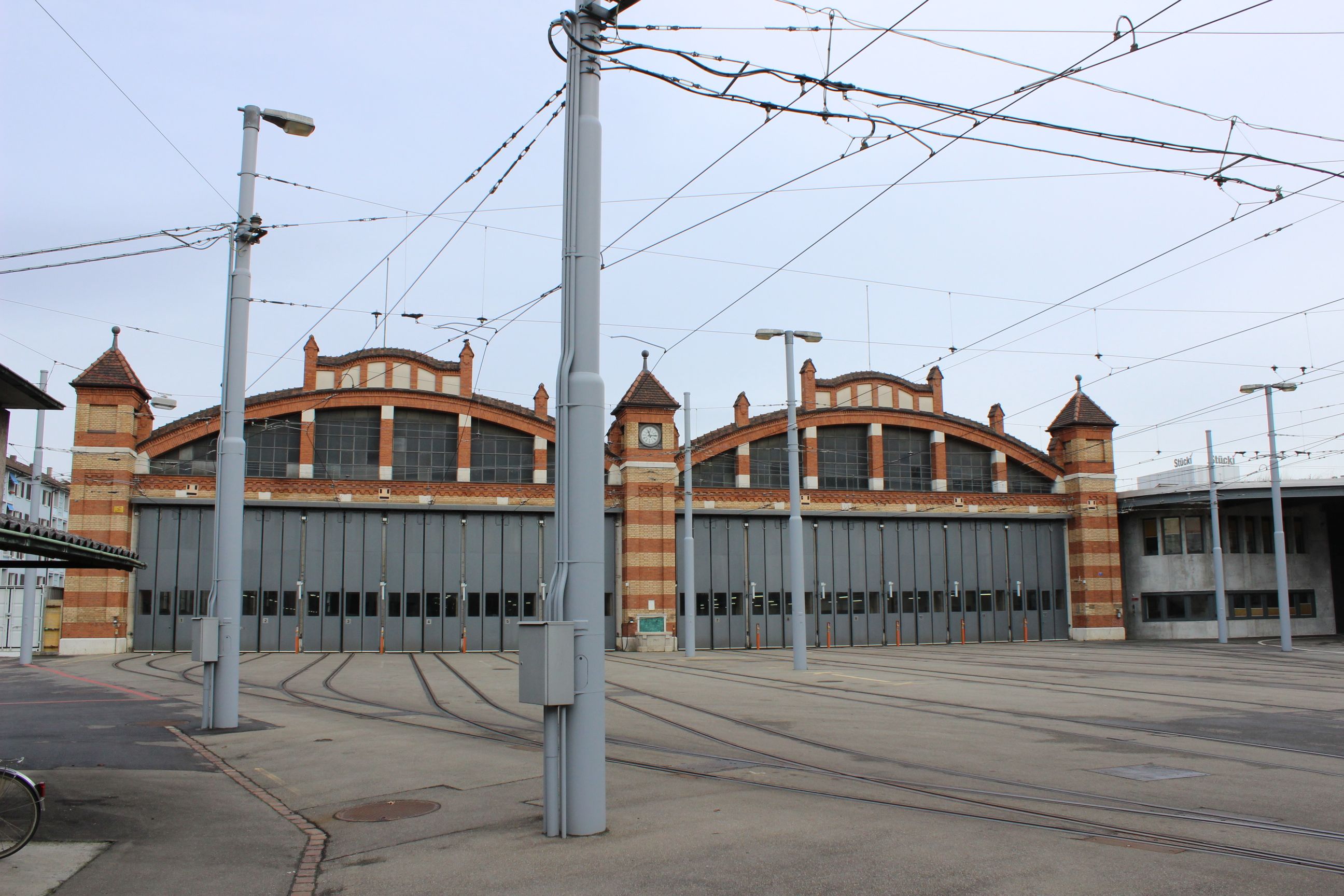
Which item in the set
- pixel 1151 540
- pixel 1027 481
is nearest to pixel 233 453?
pixel 1027 481

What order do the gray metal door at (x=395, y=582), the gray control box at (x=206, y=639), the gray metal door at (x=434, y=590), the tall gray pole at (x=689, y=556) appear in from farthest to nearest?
the gray metal door at (x=434, y=590) → the gray metal door at (x=395, y=582) → the tall gray pole at (x=689, y=556) → the gray control box at (x=206, y=639)

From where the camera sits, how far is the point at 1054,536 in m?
45.9

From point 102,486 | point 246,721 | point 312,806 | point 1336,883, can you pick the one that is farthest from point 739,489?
point 1336,883

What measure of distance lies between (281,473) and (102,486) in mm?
5955

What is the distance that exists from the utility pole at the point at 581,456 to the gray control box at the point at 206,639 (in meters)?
8.47

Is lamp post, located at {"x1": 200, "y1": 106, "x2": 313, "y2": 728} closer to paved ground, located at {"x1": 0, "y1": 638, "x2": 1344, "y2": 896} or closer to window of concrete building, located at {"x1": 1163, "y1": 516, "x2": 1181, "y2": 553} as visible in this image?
paved ground, located at {"x1": 0, "y1": 638, "x2": 1344, "y2": 896}

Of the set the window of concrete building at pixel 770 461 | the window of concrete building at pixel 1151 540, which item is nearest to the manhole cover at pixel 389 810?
the window of concrete building at pixel 770 461

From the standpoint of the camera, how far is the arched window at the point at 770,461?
1666 inches

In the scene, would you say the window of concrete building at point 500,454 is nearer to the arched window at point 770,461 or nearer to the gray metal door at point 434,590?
the gray metal door at point 434,590

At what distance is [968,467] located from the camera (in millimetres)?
45281

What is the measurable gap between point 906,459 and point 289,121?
34.1 m

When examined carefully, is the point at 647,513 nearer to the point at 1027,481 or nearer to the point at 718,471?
the point at 718,471

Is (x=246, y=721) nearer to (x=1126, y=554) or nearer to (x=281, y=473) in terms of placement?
(x=281, y=473)

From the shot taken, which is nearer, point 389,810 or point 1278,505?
point 389,810
